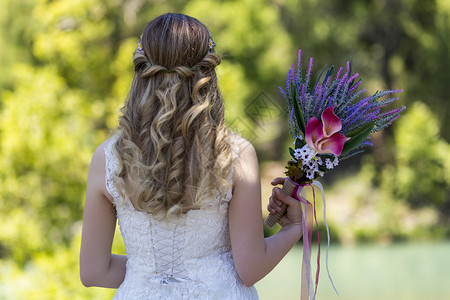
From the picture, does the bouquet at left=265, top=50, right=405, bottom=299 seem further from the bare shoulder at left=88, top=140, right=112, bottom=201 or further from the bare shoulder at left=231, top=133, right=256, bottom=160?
the bare shoulder at left=88, top=140, right=112, bottom=201

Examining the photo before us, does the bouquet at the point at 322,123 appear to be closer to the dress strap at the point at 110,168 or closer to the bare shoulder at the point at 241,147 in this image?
the bare shoulder at the point at 241,147

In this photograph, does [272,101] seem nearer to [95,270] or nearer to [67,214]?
[95,270]

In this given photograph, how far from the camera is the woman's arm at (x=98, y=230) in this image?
1582 millimetres

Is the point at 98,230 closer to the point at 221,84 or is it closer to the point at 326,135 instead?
the point at 326,135

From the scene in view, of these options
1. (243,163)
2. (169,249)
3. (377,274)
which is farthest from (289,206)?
(377,274)

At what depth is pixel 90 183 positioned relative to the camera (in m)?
1.59

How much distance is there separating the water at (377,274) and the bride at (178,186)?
596 centimetres

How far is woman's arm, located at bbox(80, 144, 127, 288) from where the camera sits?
1.58 m

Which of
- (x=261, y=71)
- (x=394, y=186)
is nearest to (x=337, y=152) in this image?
(x=261, y=71)

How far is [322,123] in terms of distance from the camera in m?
1.66

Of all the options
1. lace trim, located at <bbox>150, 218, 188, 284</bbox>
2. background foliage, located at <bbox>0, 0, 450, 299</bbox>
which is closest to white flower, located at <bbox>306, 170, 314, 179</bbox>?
lace trim, located at <bbox>150, 218, 188, 284</bbox>

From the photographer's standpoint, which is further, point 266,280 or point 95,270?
point 266,280

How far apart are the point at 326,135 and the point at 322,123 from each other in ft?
0.13

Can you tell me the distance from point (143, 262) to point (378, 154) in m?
12.9
